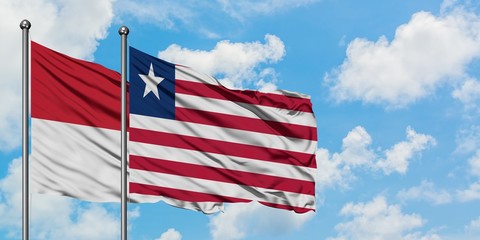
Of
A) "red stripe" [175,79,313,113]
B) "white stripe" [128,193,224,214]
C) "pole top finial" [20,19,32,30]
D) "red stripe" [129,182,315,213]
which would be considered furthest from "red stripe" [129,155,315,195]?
"pole top finial" [20,19,32,30]

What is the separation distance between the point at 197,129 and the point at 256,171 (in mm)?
1607

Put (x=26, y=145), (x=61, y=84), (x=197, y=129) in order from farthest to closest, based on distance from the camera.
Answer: (x=197, y=129), (x=61, y=84), (x=26, y=145)

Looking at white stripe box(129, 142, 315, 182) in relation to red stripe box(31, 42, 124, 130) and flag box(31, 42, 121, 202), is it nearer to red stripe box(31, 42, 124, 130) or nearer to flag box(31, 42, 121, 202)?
flag box(31, 42, 121, 202)

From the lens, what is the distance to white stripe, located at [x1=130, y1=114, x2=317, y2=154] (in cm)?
1856

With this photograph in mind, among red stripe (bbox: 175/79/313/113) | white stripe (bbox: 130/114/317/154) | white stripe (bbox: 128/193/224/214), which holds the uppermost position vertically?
red stripe (bbox: 175/79/313/113)

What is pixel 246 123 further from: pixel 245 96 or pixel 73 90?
A: pixel 73 90

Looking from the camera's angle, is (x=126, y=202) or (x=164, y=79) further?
(x=164, y=79)

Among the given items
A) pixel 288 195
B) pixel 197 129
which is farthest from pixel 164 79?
pixel 288 195

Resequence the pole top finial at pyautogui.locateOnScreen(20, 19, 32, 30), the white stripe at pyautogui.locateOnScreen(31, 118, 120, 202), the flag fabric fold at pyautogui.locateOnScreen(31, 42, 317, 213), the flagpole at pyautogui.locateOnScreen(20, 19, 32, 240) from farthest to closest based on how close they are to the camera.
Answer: the flag fabric fold at pyautogui.locateOnScreen(31, 42, 317, 213) → the white stripe at pyautogui.locateOnScreen(31, 118, 120, 202) → the pole top finial at pyautogui.locateOnScreen(20, 19, 32, 30) → the flagpole at pyautogui.locateOnScreen(20, 19, 32, 240)

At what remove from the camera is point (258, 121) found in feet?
65.0

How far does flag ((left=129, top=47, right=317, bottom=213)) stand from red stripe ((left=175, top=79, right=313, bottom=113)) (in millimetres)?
21

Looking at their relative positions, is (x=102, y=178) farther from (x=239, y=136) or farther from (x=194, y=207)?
(x=239, y=136)

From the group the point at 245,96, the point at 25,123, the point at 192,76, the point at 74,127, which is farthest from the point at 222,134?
the point at 25,123

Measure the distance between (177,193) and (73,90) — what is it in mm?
2977
